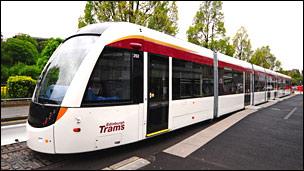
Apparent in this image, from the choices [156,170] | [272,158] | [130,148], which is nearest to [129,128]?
[130,148]

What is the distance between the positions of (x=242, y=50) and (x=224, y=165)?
32622 millimetres

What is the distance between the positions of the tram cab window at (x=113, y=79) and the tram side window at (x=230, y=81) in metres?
5.50

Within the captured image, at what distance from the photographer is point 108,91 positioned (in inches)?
175

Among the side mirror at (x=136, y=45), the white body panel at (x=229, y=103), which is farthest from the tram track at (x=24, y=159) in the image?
the white body panel at (x=229, y=103)

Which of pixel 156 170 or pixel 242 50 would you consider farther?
pixel 242 50

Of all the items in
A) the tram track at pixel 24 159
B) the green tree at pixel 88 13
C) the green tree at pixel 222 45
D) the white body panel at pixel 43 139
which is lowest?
the tram track at pixel 24 159

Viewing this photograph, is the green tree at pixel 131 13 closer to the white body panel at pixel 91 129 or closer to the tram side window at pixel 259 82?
the tram side window at pixel 259 82

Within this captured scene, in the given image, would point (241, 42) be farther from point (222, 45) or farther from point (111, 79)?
point (111, 79)

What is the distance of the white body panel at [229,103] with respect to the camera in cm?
931

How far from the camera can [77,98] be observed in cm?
398

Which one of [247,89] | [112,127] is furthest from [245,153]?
[247,89]

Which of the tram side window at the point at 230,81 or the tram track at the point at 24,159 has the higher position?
the tram side window at the point at 230,81

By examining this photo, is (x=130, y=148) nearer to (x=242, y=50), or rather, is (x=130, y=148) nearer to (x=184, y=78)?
(x=184, y=78)

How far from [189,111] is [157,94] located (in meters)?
1.87
